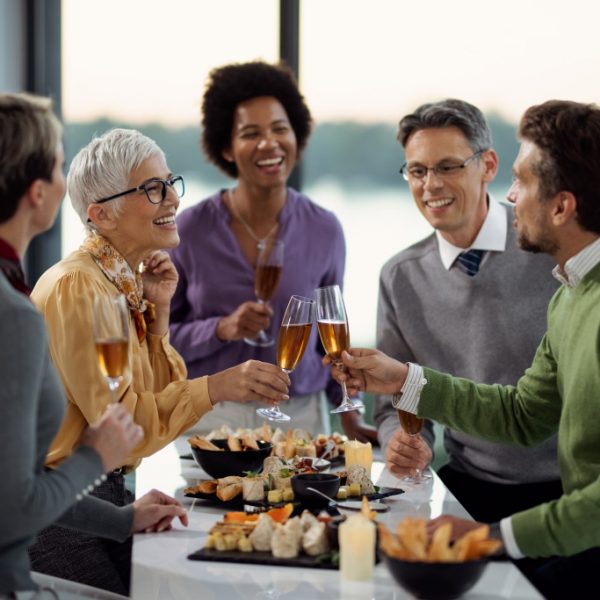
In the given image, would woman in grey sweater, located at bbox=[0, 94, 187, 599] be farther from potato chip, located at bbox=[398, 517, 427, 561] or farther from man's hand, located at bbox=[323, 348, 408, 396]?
man's hand, located at bbox=[323, 348, 408, 396]

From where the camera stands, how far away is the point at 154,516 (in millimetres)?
2273

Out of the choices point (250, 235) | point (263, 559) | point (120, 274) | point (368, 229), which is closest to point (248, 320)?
point (250, 235)

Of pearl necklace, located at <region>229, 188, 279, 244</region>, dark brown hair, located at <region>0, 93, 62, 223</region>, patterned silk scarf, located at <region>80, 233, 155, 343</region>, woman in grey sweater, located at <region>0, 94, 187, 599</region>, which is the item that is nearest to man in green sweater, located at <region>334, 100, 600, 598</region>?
patterned silk scarf, located at <region>80, 233, 155, 343</region>

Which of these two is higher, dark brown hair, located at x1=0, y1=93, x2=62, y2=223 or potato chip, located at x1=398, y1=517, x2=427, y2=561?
dark brown hair, located at x1=0, y1=93, x2=62, y2=223

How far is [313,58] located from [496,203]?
6.54 feet

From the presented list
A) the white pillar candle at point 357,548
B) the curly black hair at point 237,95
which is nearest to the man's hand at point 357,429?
the curly black hair at point 237,95

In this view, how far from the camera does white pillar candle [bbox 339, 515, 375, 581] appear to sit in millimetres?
1816

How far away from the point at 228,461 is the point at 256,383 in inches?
8.5

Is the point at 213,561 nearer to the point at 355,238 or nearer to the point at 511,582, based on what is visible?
the point at 511,582

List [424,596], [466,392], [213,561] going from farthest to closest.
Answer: [466,392]
[213,561]
[424,596]

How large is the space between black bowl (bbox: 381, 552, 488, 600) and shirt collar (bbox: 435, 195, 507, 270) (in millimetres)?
1792

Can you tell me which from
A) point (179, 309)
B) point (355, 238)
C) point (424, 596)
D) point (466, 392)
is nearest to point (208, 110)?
point (179, 309)

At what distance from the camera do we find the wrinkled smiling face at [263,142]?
13.4 ft

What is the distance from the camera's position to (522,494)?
3207 millimetres
